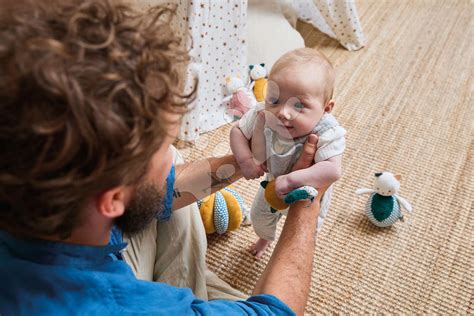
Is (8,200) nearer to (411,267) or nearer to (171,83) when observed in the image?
(171,83)

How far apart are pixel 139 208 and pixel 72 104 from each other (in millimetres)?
209

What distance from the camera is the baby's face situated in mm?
904

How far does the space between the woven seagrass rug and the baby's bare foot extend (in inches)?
0.9

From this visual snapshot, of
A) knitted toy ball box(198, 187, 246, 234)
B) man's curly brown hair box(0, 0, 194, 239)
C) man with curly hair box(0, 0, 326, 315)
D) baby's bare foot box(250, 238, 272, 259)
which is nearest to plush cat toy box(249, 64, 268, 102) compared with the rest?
knitted toy ball box(198, 187, 246, 234)

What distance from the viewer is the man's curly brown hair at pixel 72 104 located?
51 centimetres

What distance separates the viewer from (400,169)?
5.24 feet

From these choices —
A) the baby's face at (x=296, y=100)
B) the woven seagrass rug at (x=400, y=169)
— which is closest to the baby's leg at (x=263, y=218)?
the woven seagrass rug at (x=400, y=169)

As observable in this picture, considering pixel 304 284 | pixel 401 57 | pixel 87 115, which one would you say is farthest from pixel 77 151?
pixel 401 57

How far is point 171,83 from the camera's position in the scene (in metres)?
0.61

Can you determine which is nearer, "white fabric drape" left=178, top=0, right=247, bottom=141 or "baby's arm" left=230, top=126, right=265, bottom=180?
"baby's arm" left=230, top=126, right=265, bottom=180

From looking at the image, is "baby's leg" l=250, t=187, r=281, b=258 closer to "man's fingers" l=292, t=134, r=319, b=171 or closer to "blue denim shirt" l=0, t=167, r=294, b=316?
"man's fingers" l=292, t=134, r=319, b=171

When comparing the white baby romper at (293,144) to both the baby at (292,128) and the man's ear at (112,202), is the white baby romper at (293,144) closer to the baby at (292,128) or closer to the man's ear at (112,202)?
the baby at (292,128)

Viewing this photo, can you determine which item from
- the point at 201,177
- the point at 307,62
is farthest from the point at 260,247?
the point at 307,62

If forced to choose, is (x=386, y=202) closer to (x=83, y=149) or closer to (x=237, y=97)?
(x=237, y=97)
